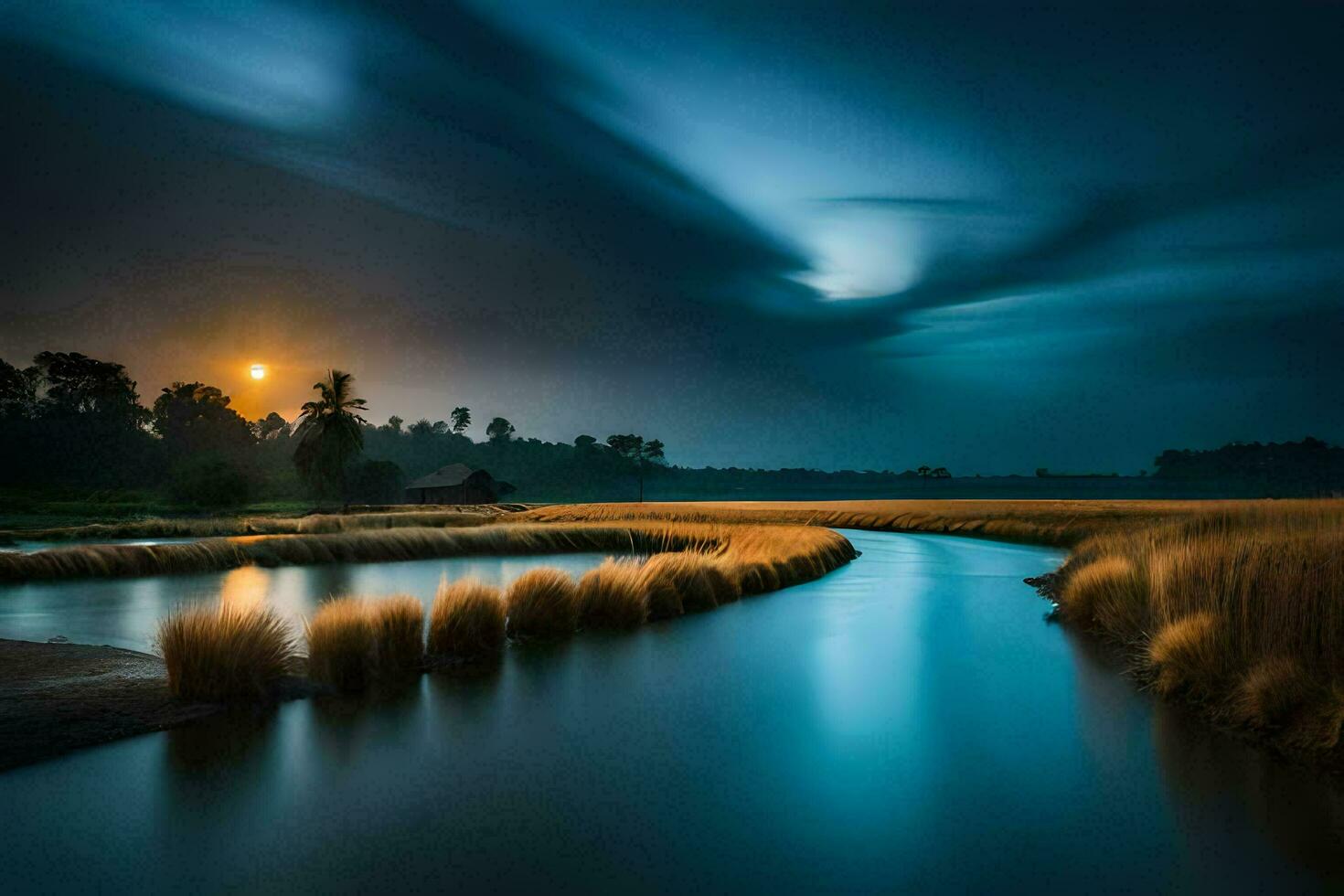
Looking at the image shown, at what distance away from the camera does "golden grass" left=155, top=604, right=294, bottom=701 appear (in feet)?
24.7

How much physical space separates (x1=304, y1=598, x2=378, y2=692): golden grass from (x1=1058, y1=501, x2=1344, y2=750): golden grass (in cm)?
846

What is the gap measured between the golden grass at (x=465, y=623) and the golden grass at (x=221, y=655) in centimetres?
219

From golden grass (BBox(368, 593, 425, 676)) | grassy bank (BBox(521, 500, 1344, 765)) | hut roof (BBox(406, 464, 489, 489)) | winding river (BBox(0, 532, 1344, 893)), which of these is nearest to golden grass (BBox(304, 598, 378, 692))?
golden grass (BBox(368, 593, 425, 676))

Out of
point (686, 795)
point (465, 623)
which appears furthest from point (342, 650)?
point (686, 795)

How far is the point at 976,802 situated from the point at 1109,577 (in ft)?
31.9

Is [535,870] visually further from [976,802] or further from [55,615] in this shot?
[55,615]

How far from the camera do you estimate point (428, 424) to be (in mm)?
132000

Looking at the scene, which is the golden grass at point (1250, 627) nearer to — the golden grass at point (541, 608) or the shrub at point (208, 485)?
the golden grass at point (541, 608)

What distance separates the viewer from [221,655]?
25.1 ft

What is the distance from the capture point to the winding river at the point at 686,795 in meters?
4.44

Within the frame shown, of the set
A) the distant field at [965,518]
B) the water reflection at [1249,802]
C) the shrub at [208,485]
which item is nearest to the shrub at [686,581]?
the water reflection at [1249,802]

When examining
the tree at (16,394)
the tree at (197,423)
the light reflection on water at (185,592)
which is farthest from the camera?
the tree at (197,423)

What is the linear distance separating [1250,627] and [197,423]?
73315 millimetres

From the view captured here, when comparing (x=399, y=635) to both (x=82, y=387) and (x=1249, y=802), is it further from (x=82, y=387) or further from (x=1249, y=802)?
(x=82, y=387)
